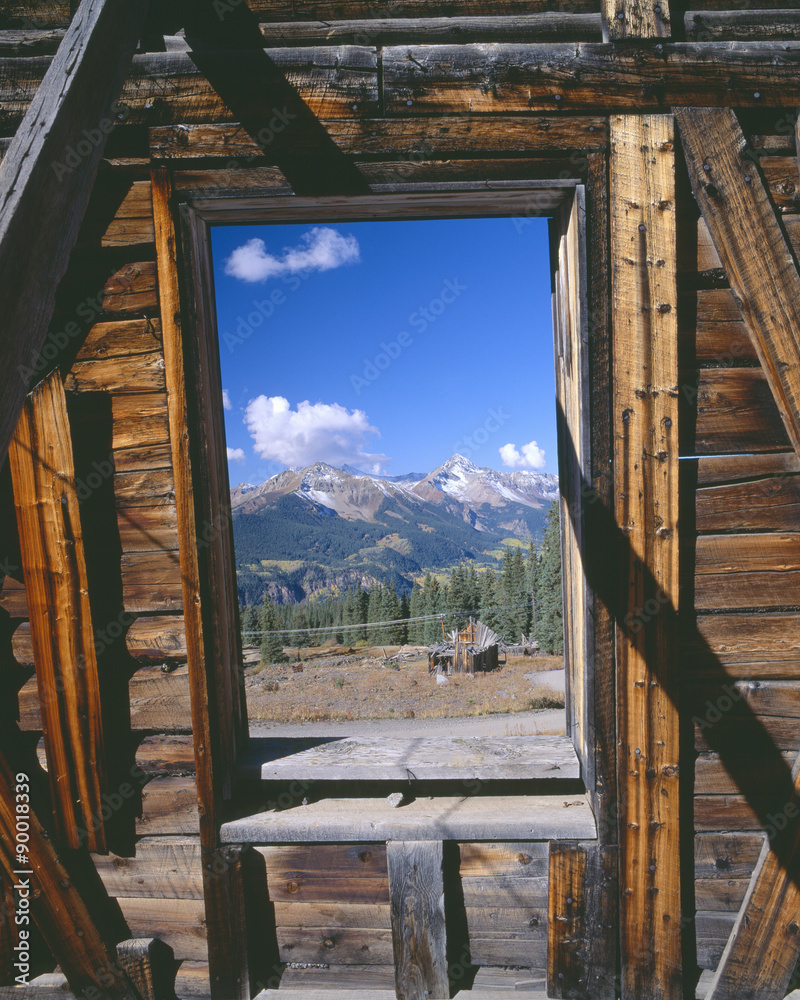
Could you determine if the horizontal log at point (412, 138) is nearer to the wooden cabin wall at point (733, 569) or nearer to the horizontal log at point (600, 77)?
the horizontal log at point (600, 77)

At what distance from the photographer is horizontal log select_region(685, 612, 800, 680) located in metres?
2.10

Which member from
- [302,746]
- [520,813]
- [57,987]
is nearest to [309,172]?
[302,746]

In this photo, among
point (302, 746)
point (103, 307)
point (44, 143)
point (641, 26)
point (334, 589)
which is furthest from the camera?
point (334, 589)

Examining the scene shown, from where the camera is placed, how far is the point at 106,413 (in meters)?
2.16

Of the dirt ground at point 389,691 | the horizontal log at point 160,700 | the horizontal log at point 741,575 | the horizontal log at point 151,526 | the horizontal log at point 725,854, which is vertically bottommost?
the dirt ground at point 389,691

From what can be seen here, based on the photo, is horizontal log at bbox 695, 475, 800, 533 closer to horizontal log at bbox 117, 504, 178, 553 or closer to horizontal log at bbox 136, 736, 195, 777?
horizontal log at bbox 117, 504, 178, 553

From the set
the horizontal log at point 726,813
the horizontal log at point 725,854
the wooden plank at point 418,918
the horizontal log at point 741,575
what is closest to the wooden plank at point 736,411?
the horizontal log at point 741,575

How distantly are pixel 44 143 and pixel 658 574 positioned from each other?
233 centimetres

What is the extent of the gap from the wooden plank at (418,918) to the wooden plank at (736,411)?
2.02 m

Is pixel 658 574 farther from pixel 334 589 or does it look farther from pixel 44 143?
pixel 334 589

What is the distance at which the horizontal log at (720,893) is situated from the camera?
2119mm

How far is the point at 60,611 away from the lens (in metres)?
2.09

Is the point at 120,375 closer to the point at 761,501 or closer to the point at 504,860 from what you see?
the point at 504,860

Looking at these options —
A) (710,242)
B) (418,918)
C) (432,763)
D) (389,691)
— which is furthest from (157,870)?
(389,691)
